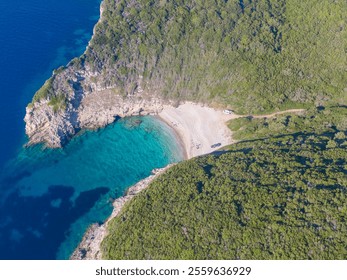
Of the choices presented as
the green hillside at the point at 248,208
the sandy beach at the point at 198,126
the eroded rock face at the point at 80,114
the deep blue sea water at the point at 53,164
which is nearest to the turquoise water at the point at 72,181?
the deep blue sea water at the point at 53,164

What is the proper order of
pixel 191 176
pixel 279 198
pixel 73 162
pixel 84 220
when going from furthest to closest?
1. pixel 73 162
2. pixel 84 220
3. pixel 191 176
4. pixel 279 198

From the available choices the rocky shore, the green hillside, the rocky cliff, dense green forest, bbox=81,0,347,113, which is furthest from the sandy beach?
the rocky shore

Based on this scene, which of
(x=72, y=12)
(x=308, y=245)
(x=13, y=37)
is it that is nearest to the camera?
(x=308, y=245)

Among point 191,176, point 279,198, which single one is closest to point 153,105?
point 191,176

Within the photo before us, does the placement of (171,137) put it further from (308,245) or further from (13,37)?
(13,37)

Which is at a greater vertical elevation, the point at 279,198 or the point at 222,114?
the point at 222,114

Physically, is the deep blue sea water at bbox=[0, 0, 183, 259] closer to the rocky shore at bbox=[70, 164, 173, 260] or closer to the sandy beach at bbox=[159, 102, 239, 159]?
the rocky shore at bbox=[70, 164, 173, 260]

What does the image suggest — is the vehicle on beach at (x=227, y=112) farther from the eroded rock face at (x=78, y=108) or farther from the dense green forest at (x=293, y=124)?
the eroded rock face at (x=78, y=108)
